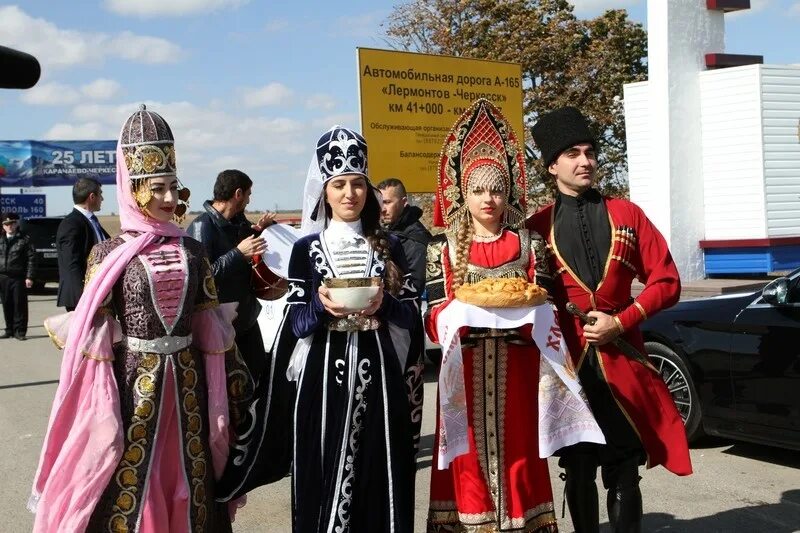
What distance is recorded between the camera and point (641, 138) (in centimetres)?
1631

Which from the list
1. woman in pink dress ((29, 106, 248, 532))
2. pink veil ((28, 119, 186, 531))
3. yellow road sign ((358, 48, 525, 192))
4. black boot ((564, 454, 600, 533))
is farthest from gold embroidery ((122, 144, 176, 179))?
yellow road sign ((358, 48, 525, 192))

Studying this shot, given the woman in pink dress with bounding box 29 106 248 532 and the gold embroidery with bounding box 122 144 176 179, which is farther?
the gold embroidery with bounding box 122 144 176 179

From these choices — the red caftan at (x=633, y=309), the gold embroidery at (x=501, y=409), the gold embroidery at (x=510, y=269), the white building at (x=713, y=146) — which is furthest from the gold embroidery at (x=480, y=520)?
the white building at (x=713, y=146)

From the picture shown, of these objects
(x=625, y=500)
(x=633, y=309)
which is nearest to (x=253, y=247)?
(x=633, y=309)

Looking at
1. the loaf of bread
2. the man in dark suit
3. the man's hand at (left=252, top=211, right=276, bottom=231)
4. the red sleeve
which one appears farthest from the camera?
the man in dark suit

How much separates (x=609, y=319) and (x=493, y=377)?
0.59 m

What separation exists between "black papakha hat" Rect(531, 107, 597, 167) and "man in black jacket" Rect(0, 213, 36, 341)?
13099 millimetres

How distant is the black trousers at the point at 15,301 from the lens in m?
15.7

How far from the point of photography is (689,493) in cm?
591

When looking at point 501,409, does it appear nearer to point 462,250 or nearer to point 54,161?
point 462,250

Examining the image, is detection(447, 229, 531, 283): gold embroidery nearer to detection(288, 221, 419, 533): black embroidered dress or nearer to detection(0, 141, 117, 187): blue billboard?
detection(288, 221, 419, 533): black embroidered dress

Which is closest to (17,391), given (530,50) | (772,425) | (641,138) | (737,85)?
(772,425)

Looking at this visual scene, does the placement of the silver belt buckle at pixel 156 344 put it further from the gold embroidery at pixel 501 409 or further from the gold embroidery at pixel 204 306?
the gold embroidery at pixel 501 409

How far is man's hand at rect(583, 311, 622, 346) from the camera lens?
4.19 meters
